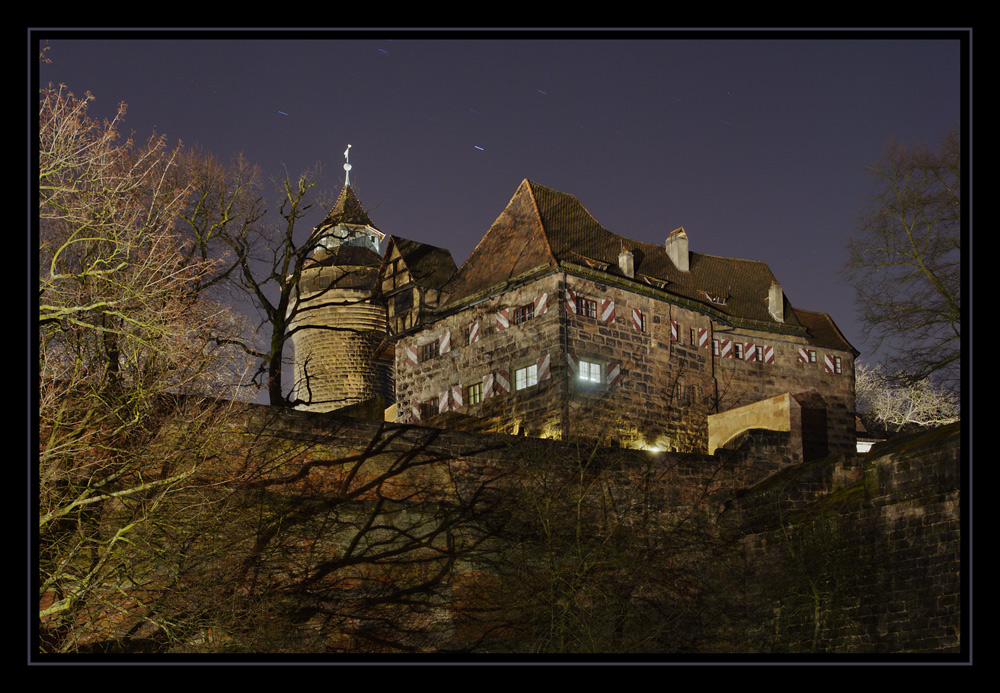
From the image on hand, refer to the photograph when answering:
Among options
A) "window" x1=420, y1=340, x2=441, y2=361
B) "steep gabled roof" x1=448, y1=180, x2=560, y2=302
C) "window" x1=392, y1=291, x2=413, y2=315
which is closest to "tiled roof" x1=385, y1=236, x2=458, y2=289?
"window" x1=392, y1=291, x2=413, y2=315

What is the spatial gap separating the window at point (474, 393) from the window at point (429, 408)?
127 cm

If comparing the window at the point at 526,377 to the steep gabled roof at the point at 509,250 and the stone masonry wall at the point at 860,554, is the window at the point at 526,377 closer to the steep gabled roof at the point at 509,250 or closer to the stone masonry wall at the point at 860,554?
the steep gabled roof at the point at 509,250

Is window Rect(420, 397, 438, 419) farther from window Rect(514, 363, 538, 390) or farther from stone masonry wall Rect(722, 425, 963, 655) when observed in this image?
stone masonry wall Rect(722, 425, 963, 655)

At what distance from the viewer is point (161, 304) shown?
15.2 metres

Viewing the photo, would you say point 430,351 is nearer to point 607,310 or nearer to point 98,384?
point 607,310

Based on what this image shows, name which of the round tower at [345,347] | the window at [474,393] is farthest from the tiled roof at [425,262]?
the window at [474,393]

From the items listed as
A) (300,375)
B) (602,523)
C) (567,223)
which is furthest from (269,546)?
(300,375)

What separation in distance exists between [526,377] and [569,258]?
10.0ft

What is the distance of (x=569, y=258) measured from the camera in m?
25.9

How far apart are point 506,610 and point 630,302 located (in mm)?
11132

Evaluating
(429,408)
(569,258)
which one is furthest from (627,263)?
(429,408)

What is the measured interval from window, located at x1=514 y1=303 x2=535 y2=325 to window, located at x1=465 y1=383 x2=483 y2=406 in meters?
1.91
